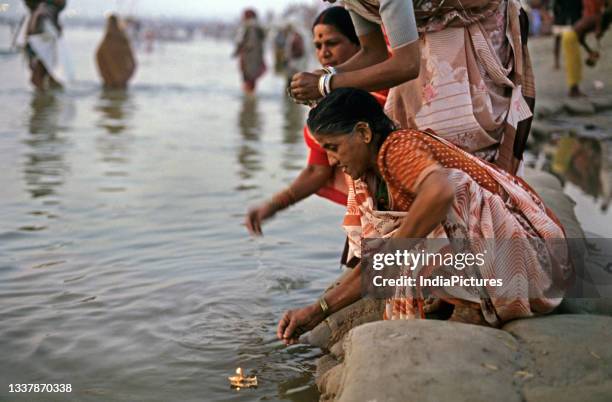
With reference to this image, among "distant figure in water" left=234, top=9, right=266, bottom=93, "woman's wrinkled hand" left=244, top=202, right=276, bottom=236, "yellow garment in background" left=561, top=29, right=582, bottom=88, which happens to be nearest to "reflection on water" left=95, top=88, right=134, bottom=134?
"distant figure in water" left=234, top=9, right=266, bottom=93

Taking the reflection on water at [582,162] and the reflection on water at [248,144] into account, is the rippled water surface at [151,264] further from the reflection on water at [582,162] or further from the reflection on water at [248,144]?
the reflection on water at [582,162]

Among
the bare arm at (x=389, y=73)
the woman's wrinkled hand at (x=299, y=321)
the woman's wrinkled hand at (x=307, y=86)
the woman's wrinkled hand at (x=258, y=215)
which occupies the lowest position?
the woman's wrinkled hand at (x=299, y=321)

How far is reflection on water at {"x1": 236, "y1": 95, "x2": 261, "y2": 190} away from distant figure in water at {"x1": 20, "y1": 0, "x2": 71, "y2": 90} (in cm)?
356

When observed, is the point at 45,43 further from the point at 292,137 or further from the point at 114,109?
the point at 292,137

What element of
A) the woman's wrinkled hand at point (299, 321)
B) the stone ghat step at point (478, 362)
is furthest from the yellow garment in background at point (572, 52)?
the woman's wrinkled hand at point (299, 321)

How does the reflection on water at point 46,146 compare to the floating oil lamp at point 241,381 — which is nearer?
the floating oil lamp at point 241,381

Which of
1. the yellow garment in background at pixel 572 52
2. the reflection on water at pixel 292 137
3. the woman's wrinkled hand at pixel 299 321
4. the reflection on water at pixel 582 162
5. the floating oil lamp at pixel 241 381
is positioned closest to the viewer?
the woman's wrinkled hand at pixel 299 321

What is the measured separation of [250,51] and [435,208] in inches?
599

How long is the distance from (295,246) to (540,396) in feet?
9.89

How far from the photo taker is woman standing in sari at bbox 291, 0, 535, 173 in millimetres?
3152

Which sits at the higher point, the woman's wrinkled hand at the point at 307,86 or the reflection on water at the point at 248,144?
the woman's wrinkled hand at the point at 307,86

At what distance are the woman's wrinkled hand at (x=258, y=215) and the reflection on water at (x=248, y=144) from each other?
3.63 metres

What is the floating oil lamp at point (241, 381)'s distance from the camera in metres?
3.14

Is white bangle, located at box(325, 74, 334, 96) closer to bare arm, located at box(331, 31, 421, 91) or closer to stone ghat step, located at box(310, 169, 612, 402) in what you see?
bare arm, located at box(331, 31, 421, 91)
